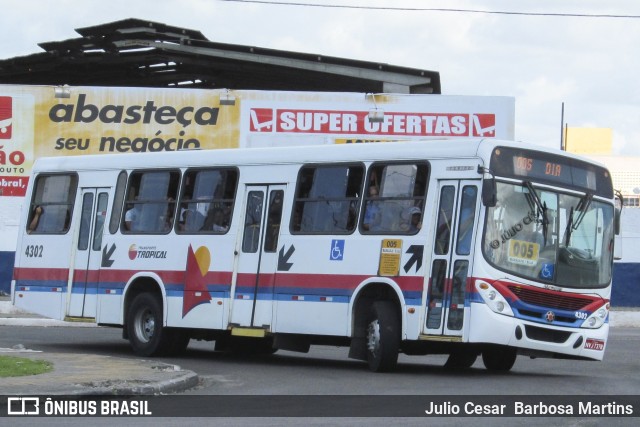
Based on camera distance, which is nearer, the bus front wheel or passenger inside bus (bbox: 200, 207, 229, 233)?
passenger inside bus (bbox: 200, 207, 229, 233)

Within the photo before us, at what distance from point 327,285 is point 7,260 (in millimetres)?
19076

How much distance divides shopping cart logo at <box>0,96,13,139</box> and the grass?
2282 cm

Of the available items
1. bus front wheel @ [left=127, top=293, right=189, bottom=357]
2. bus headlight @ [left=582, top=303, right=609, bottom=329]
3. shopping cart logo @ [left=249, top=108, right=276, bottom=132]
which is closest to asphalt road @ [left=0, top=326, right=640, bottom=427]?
bus front wheel @ [left=127, top=293, right=189, bottom=357]

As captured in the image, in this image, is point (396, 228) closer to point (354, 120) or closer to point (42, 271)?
point (42, 271)

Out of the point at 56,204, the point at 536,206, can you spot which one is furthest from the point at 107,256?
the point at 536,206

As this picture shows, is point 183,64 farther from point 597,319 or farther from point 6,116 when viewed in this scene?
point 597,319

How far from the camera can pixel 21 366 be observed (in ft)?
51.8

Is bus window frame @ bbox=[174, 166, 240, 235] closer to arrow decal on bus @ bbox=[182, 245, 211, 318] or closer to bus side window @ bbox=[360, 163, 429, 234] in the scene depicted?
arrow decal on bus @ bbox=[182, 245, 211, 318]

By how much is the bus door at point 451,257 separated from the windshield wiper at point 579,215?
1357 millimetres

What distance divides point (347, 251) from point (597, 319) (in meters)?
3.34

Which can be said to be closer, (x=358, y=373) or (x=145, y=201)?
(x=358, y=373)

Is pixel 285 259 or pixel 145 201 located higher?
pixel 145 201

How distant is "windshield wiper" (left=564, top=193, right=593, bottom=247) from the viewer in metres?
17.1

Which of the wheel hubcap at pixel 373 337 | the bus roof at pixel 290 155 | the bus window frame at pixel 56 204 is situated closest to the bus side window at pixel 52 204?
the bus window frame at pixel 56 204
